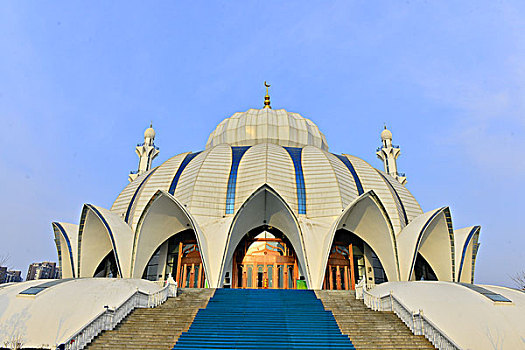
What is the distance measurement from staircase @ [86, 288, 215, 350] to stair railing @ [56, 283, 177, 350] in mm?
189

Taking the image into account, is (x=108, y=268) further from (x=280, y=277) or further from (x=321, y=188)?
(x=321, y=188)

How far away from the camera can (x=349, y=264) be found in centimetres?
2689

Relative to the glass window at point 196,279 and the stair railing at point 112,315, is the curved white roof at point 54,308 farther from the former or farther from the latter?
the glass window at point 196,279

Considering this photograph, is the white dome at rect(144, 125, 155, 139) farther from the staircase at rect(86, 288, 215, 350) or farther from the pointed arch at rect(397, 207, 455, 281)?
the staircase at rect(86, 288, 215, 350)

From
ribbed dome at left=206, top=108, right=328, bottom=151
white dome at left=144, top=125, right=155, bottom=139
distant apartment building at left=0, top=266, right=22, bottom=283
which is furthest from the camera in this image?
distant apartment building at left=0, top=266, right=22, bottom=283

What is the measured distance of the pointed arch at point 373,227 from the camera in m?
25.1

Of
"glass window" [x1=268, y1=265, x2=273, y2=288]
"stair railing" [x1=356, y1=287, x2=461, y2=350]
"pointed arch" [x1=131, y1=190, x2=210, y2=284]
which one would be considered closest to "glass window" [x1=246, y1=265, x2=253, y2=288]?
"glass window" [x1=268, y1=265, x2=273, y2=288]

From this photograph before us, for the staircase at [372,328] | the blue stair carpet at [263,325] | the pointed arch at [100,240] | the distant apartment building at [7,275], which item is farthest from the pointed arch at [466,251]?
the distant apartment building at [7,275]

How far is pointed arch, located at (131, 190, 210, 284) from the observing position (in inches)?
965

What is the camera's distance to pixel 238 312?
45.7 feet

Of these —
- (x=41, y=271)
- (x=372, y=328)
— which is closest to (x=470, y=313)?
(x=372, y=328)

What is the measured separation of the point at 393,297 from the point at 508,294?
410cm

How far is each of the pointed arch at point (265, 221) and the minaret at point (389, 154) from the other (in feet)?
60.5

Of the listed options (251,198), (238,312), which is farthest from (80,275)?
(238,312)
